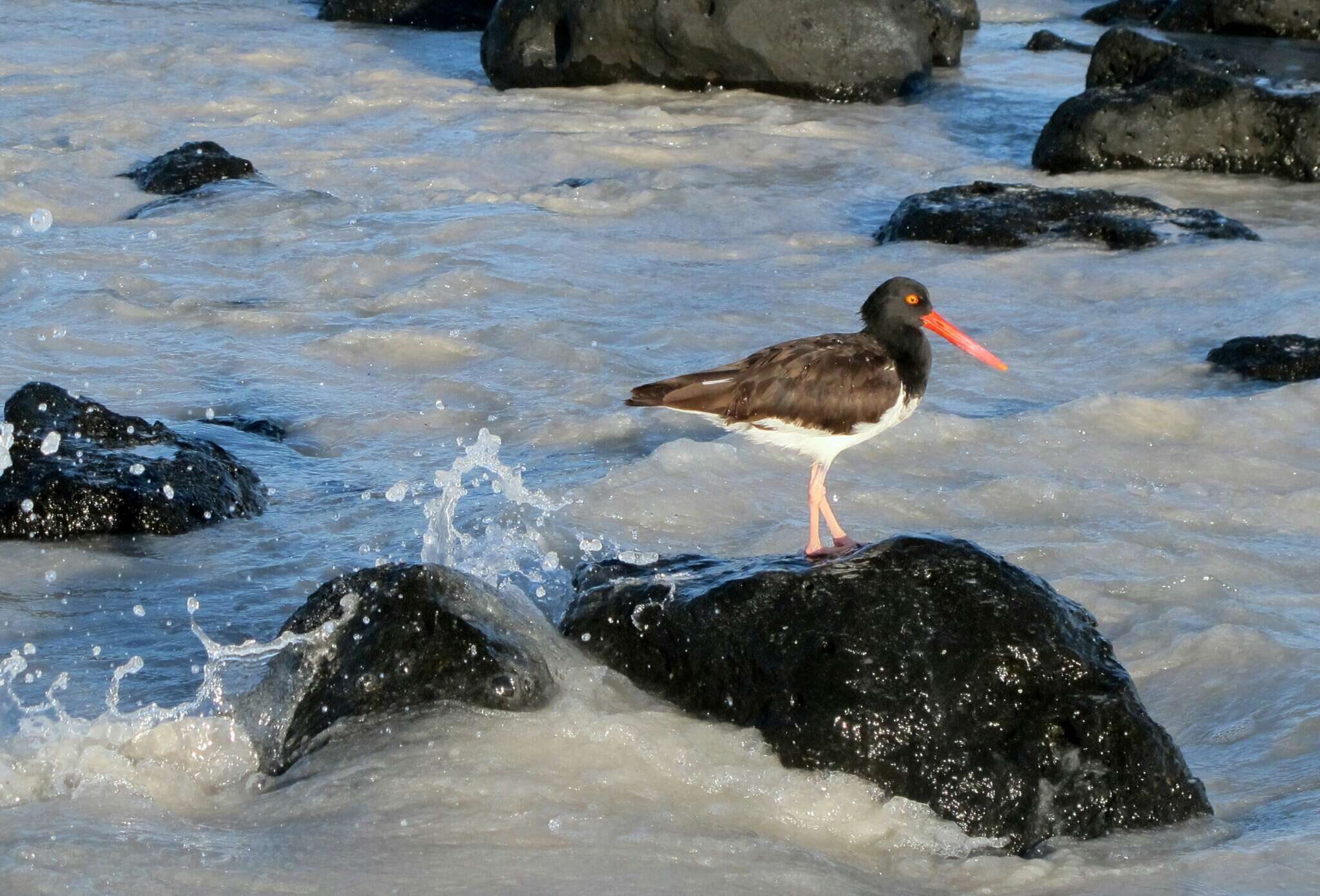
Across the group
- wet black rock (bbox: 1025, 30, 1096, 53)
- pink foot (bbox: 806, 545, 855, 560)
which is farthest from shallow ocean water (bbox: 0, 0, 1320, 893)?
wet black rock (bbox: 1025, 30, 1096, 53)

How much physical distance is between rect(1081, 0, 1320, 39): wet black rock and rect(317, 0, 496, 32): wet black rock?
365 inches

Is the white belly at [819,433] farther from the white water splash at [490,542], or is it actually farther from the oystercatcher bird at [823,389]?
the white water splash at [490,542]

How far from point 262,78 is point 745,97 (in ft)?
17.1

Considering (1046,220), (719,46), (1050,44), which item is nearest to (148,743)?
(1046,220)

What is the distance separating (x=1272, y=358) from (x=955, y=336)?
345 centimetres

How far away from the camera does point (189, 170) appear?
41.1ft

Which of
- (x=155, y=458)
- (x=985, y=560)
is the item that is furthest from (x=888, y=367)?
(x=155, y=458)

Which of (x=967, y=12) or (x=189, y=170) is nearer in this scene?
(x=189, y=170)

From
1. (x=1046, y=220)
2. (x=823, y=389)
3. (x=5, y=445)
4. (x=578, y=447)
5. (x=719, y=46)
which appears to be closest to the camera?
(x=823, y=389)

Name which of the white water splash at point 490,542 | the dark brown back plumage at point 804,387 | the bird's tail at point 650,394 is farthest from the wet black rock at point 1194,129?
the bird's tail at point 650,394

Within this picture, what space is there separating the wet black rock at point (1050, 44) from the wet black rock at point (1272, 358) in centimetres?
1186

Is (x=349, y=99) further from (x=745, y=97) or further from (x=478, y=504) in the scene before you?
(x=478, y=504)

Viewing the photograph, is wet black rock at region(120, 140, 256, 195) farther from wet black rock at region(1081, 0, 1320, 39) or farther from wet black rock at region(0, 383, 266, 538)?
wet black rock at region(1081, 0, 1320, 39)

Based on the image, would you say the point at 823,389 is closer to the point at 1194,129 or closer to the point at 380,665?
the point at 380,665
